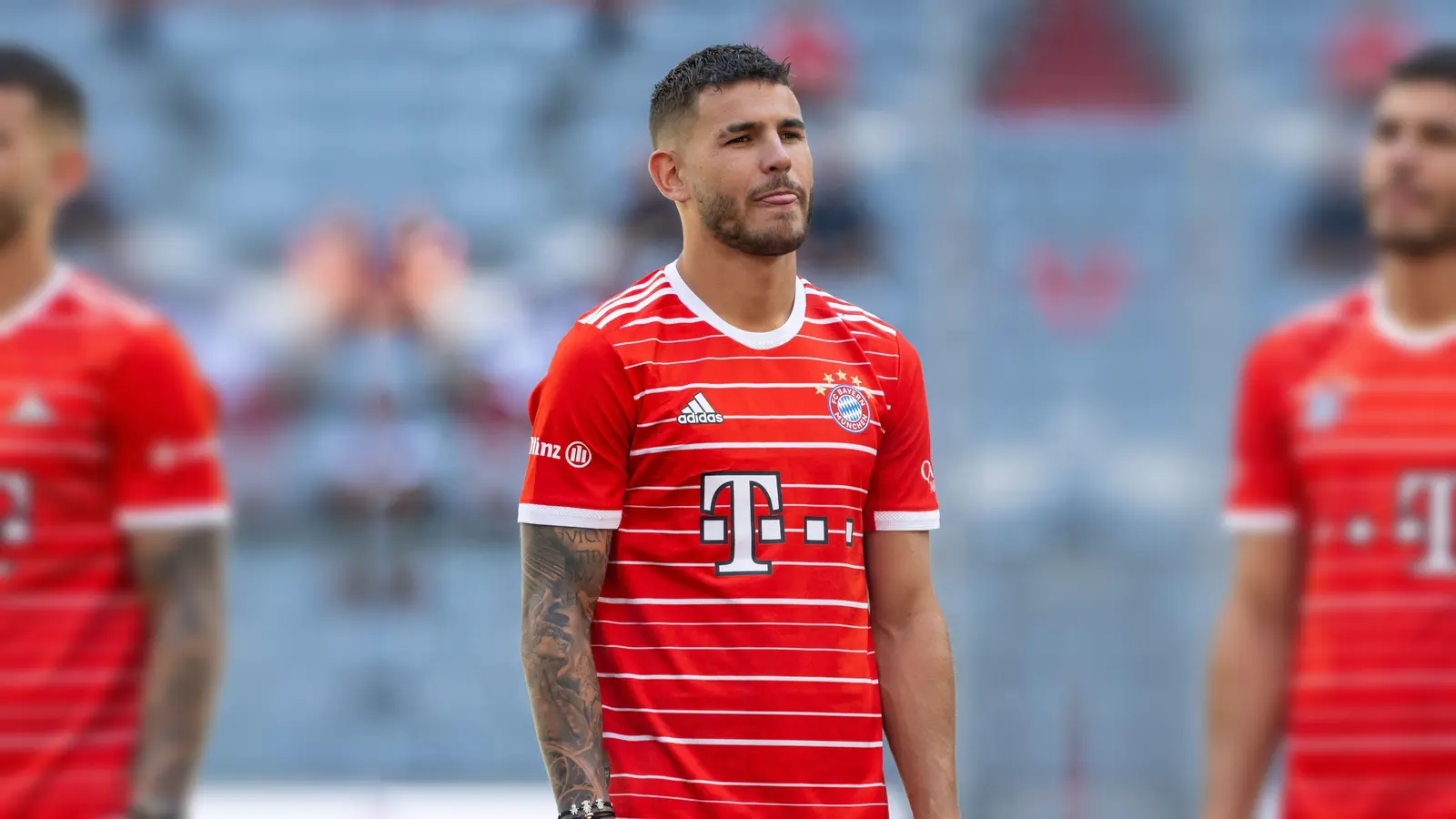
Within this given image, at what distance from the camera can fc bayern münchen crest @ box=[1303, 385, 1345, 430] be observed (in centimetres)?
413

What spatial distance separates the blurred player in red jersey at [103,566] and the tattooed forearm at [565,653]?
4.00 ft

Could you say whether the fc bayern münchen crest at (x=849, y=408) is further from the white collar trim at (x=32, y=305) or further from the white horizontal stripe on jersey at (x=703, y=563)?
the white collar trim at (x=32, y=305)

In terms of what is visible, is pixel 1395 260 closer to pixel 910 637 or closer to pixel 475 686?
pixel 910 637

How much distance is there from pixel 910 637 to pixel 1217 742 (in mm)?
1463

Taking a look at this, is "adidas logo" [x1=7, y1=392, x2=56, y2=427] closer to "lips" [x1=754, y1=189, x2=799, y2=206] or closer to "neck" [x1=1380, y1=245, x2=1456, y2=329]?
"lips" [x1=754, y1=189, x2=799, y2=206]

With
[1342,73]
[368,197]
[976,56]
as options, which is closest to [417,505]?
[368,197]

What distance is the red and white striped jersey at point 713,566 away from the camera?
304 cm

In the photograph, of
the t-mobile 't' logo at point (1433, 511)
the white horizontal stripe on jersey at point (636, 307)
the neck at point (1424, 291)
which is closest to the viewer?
the white horizontal stripe on jersey at point (636, 307)


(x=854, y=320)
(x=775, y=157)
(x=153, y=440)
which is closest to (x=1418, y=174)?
(x=854, y=320)

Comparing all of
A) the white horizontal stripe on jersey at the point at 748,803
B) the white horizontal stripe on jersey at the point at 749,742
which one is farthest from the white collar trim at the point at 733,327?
the white horizontal stripe on jersey at the point at 748,803

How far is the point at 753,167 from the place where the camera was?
308 cm

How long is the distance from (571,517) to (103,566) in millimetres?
1407

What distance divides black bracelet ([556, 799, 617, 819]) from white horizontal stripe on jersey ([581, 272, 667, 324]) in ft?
2.70

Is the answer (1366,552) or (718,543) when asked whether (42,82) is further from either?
(1366,552)
